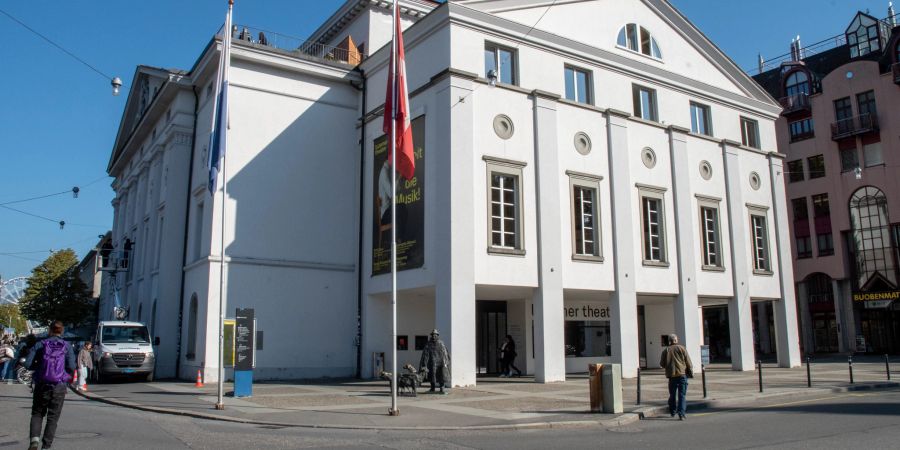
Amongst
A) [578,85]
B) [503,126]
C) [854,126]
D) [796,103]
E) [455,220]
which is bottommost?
[455,220]

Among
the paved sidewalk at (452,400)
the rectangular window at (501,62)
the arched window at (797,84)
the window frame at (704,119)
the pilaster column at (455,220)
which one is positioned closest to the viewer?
the paved sidewalk at (452,400)

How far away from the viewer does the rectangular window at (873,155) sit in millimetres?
45500

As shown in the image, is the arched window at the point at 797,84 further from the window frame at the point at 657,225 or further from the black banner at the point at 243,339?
the black banner at the point at 243,339

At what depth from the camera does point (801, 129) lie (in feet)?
165

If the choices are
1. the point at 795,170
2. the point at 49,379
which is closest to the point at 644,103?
the point at 49,379

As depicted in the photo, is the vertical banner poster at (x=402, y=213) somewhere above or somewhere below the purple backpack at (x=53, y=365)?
above

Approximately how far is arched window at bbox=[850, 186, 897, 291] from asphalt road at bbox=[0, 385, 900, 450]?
115ft

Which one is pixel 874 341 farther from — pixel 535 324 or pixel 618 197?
pixel 535 324

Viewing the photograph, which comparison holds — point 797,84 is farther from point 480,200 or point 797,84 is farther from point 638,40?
point 480,200

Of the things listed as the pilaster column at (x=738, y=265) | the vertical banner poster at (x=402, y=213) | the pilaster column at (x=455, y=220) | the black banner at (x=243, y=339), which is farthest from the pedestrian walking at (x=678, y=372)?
the pilaster column at (x=738, y=265)

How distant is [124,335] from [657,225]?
20636 millimetres

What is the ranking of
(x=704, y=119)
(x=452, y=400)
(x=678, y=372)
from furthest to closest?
(x=704, y=119) → (x=452, y=400) → (x=678, y=372)

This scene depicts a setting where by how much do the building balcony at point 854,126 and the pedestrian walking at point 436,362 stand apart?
40.0 m

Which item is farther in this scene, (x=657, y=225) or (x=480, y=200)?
(x=657, y=225)
